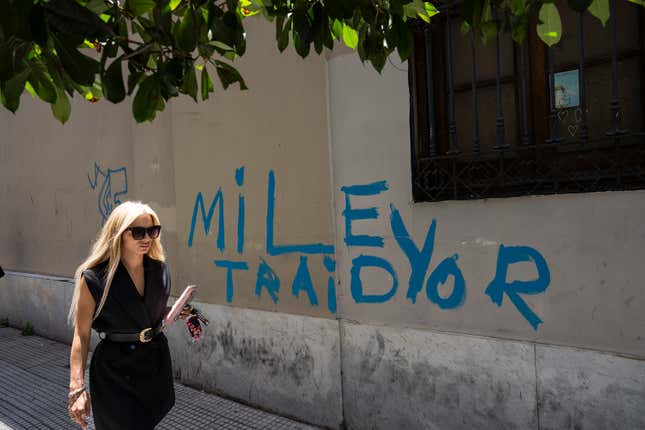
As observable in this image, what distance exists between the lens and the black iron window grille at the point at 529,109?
107 inches

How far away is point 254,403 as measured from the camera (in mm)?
4281

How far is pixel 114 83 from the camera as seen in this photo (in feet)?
4.62

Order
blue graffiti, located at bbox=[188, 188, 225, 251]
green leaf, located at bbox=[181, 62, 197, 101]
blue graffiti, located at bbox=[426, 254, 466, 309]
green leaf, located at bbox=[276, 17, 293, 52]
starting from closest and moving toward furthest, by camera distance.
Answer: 1. green leaf, located at bbox=[181, 62, 197, 101]
2. green leaf, located at bbox=[276, 17, 293, 52]
3. blue graffiti, located at bbox=[426, 254, 466, 309]
4. blue graffiti, located at bbox=[188, 188, 225, 251]

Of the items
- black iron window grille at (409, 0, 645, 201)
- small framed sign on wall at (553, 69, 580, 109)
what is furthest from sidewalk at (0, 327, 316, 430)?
small framed sign on wall at (553, 69, 580, 109)

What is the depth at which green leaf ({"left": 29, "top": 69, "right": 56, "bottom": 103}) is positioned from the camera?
1448mm

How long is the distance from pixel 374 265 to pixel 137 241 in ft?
5.13

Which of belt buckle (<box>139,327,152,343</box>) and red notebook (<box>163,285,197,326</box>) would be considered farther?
red notebook (<box>163,285,197,326</box>)

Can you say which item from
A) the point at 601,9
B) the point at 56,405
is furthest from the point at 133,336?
the point at 56,405

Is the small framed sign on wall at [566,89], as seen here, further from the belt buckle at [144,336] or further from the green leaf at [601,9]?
the belt buckle at [144,336]

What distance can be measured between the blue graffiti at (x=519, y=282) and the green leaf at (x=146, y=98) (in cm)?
217

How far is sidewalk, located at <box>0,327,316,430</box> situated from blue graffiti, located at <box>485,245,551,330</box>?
177 centimetres

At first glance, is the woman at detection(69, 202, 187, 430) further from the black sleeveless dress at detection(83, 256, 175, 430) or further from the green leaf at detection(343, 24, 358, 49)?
the green leaf at detection(343, 24, 358, 49)

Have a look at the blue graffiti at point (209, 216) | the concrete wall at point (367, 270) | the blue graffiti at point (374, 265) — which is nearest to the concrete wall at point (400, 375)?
the concrete wall at point (367, 270)

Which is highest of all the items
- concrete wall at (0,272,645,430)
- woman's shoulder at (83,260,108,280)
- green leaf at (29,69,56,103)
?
green leaf at (29,69,56,103)
